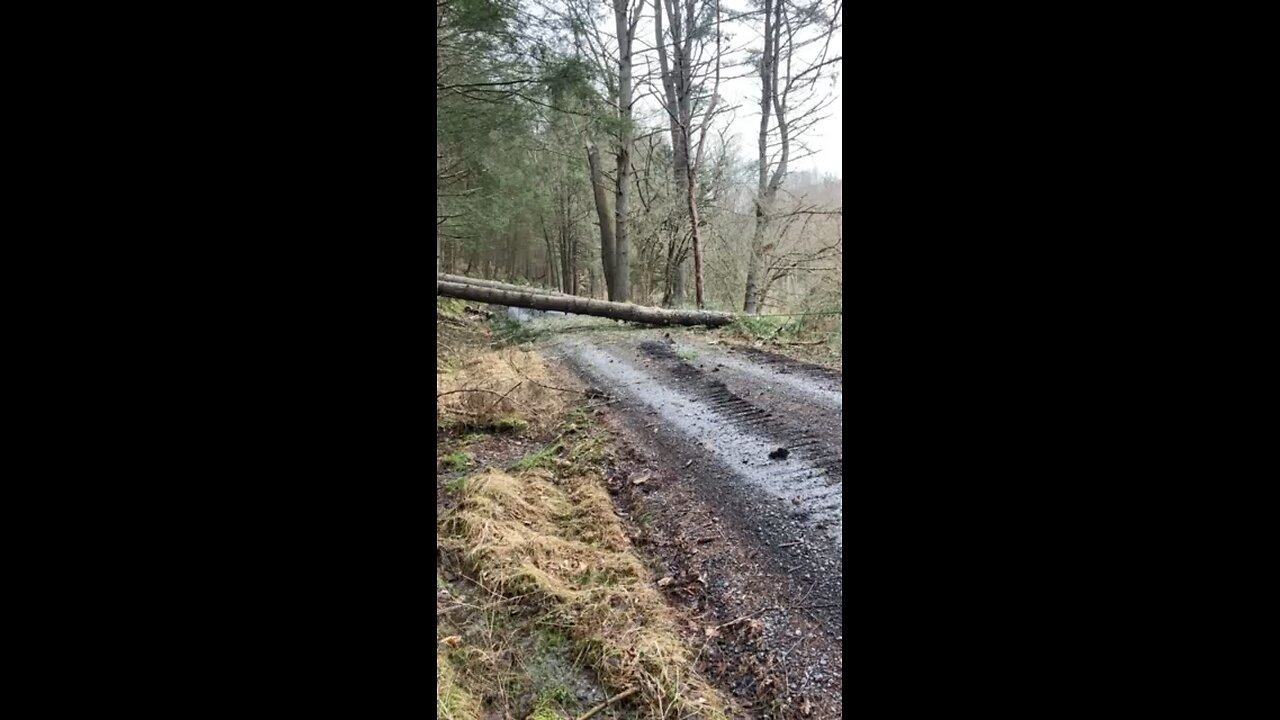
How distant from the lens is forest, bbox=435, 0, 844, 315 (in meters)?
2.31

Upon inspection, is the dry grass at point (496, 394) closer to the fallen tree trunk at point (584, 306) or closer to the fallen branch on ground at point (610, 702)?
the fallen tree trunk at point (584, 306)

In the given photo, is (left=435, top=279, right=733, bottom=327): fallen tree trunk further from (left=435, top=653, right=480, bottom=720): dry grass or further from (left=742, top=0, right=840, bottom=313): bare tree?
(left=435, top=653, right=480, bottom=720): dry grass

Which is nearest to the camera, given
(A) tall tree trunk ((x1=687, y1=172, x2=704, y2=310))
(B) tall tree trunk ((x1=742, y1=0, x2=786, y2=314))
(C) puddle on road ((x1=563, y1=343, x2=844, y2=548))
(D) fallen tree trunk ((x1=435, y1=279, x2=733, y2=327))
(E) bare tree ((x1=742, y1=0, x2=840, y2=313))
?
(C) puddle on road ((x1=563, y1=343, x2=844, y2=548))

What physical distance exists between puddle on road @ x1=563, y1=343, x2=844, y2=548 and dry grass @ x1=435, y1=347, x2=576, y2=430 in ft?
0.92

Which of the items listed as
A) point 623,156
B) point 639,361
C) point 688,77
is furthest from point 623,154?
point 639,361

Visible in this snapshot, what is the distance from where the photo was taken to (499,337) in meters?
3.13

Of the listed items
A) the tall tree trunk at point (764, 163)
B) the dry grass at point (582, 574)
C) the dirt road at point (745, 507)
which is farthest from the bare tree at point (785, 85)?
the dry grass at point (582, 574)

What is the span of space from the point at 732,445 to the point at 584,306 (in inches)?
67.9

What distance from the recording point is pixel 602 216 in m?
3.12

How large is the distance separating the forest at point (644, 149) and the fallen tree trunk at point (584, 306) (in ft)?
0.29

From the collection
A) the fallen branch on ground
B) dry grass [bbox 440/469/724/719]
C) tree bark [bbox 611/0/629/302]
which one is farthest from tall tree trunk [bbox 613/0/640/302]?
the fallen branch on ground

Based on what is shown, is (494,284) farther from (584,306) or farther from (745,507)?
(745,507)
